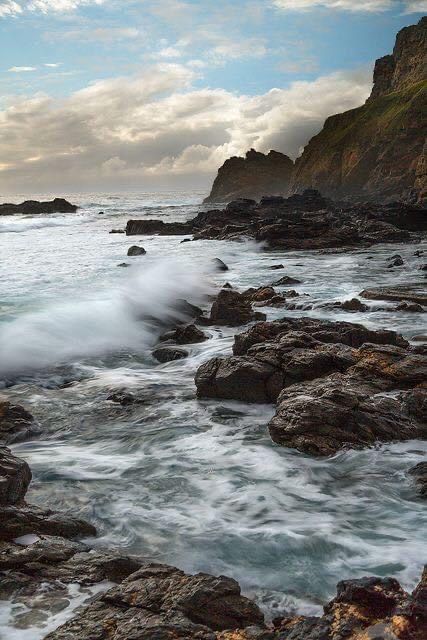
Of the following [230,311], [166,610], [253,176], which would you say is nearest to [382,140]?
[230,311]

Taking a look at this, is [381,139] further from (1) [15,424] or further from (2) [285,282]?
(1) [15,424]

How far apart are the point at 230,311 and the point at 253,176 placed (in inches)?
7030

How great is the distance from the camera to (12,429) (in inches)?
302

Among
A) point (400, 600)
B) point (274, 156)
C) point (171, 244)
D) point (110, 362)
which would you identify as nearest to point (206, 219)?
point (171, 244)

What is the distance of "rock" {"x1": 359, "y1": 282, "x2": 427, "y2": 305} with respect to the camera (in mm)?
15613

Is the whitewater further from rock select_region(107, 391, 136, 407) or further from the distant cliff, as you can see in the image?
the distant cliff

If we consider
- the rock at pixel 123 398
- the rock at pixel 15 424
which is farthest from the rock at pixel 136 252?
the rock at pixel 15 424

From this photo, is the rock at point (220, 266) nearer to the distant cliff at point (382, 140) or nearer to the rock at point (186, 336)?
the rock at point (186, 336)

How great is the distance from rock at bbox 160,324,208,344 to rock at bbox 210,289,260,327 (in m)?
1.37

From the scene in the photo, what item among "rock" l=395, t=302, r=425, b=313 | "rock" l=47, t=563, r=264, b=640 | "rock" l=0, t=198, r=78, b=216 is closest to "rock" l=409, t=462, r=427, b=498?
"rock" l=47, t=563, r=264, b=640

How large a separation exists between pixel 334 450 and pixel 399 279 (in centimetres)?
1542

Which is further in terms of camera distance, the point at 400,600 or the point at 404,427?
the point at 404,427

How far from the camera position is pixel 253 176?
186 metres

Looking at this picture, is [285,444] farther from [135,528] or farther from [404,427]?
[135,528]
